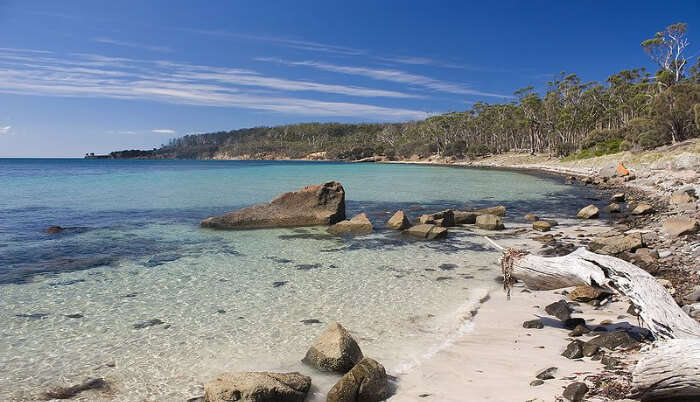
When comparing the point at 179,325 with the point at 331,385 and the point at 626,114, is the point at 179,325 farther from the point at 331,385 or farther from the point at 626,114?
the point at 626,114

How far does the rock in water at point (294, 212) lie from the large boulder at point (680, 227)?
12863 mm

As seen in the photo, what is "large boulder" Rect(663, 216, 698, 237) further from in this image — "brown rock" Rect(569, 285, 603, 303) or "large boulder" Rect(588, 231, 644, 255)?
"brown rock" Rect(569, 285, 603, 303)

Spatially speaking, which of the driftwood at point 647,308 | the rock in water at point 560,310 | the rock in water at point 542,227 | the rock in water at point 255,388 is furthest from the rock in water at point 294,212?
the rock in water at point 255,388

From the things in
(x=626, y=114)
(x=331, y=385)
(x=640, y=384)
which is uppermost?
(x=626, y=114)

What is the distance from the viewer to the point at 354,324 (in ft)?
27.3

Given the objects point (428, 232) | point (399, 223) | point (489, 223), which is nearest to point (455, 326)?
point (428, 232)

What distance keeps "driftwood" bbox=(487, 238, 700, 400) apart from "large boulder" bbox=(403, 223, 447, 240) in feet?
27.3

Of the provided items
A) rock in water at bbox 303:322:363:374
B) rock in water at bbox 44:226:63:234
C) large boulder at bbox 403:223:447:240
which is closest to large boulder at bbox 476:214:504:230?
large boulder at bbox 403:223:447:240

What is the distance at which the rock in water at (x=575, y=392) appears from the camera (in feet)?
15.8

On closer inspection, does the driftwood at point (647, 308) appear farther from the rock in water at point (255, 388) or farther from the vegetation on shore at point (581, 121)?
the vegetation on shore at point (581, 121)

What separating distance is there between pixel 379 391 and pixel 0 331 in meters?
7.29

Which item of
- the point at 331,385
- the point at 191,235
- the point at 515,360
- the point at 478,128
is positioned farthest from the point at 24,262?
the point at 478,128

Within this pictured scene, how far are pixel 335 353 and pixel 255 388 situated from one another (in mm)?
1469

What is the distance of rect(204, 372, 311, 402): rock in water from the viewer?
5215mm
